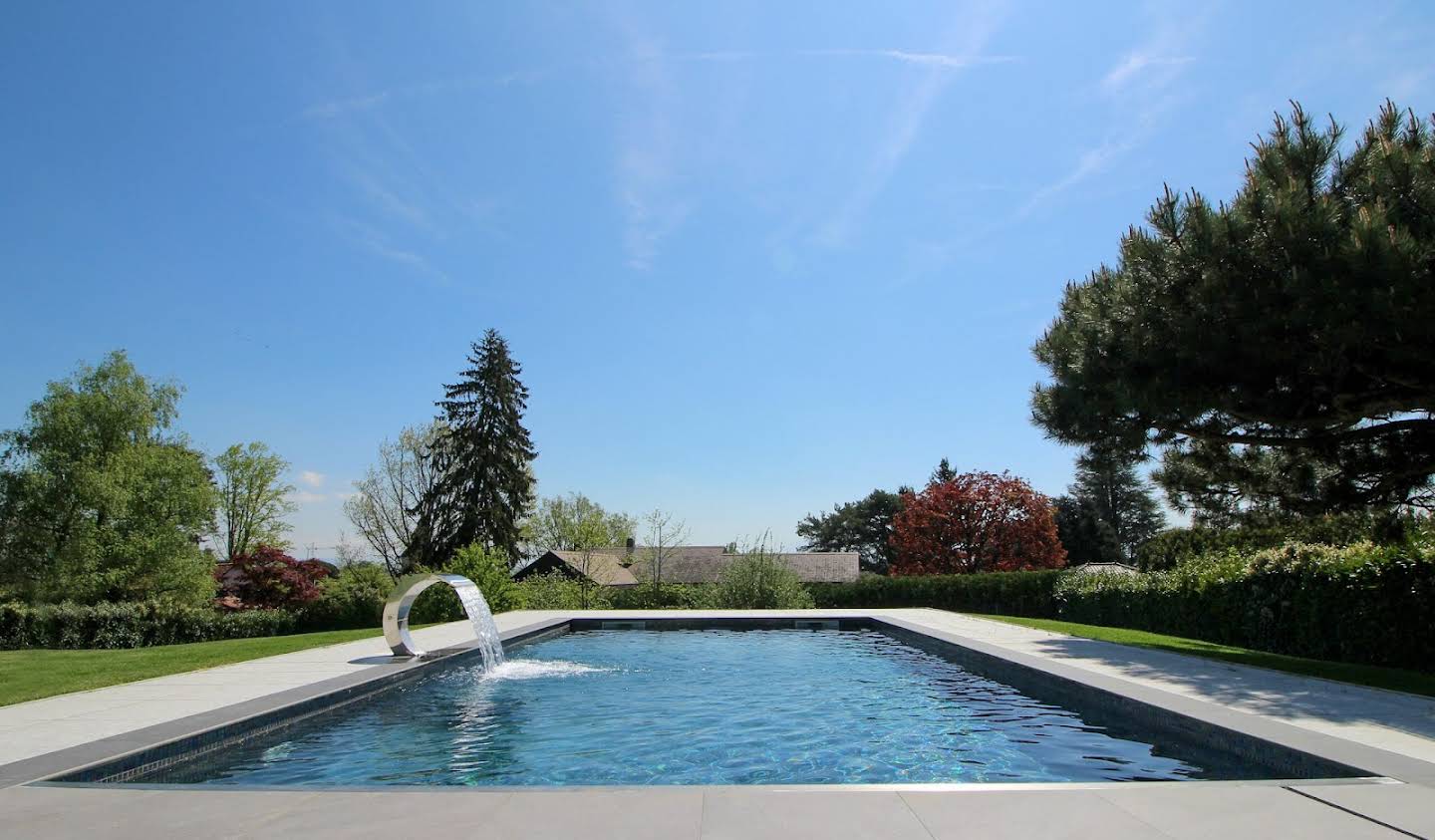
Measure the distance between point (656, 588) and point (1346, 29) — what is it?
18437mm

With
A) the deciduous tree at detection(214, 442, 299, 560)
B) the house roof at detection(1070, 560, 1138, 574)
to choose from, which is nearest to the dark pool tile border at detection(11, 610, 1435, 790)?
the house roof at detection(1070, 560, 1138, 574)

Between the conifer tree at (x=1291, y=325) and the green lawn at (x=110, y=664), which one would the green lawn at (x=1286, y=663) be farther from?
the green lawn at (x=110, y=664)

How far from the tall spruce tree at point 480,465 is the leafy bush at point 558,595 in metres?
9.92

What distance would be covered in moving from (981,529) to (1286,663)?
24.4 meters

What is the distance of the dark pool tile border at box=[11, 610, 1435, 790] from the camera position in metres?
4.39

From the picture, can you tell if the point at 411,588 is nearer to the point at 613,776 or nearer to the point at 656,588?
the point at 613,776

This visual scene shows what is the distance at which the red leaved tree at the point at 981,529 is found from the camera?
1289 inches

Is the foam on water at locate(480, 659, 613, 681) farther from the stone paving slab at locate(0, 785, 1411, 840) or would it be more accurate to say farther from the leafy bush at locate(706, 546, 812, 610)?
the leafy bush at locate(706, 546, 812, 610)

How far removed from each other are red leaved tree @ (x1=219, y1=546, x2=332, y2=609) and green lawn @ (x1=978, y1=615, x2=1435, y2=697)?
24411mm

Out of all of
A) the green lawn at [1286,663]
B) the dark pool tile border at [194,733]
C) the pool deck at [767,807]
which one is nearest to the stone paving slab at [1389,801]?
the pool deck at [767,807]

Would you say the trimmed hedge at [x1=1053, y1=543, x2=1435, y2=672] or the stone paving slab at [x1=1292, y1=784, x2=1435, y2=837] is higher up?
the trimmed hedge at [x1=1053, y1=543, x2=1435, y2=672]

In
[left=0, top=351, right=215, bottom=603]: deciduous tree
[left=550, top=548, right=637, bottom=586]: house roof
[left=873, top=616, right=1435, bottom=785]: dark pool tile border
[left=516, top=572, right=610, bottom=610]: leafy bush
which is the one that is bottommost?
[left=873, top=616, right=1435, bottom=785]: dark pool tile border

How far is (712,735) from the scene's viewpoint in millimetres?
6688

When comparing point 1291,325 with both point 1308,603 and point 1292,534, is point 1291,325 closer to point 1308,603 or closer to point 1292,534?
→ point 1308,603
